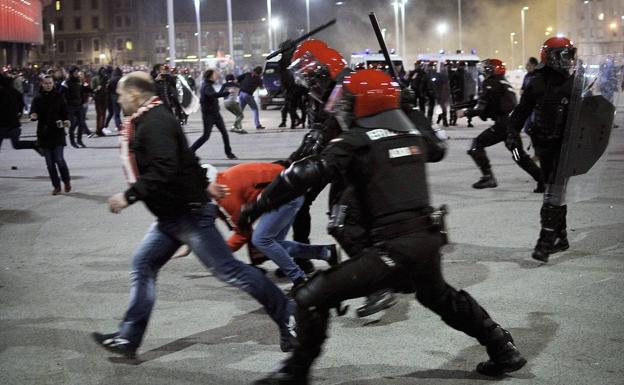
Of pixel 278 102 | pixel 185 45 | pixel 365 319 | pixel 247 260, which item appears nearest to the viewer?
pixel 365 319

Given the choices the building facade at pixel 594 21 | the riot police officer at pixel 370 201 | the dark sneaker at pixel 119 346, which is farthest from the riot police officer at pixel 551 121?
the building facade at pixel 594 21

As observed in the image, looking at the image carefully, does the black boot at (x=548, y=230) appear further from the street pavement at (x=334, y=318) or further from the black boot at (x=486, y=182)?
the black boot at (x=486, y=182)

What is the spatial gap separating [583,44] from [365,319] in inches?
4860

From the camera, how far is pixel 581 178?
24.9 feet

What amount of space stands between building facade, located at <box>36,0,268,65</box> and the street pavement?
131 meters

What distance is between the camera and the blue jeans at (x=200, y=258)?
5184 millimetres

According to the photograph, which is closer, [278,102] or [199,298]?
[199,298]

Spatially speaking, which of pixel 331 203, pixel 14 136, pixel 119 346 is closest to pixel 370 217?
pixel 119 346

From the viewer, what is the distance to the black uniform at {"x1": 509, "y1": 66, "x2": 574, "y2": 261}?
25.1 ft

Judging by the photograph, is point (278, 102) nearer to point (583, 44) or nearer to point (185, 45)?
point (583, 44)

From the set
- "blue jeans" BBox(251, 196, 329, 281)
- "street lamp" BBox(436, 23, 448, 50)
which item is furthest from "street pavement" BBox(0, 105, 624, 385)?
"street lamp" BBox(436, 23, 448, 50)

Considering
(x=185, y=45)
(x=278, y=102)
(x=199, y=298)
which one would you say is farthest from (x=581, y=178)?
(x=185, y=45)

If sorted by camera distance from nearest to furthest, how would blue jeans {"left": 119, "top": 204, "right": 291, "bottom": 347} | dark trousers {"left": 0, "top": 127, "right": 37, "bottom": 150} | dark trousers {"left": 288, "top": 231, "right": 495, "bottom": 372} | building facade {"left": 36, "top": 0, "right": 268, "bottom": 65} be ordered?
dark trousers {"left": 288, "top": 231, "right": 495, "bottom": 372} < blue jeans {"left": 119, "top": 204, "right": 291, "bottom": 347} < dark trousers {"left": 0, "top": 127, "right": 37, "bottom": 150} < building facade {"left": 36, "top": 0, "right": 268, "bottom": 65}

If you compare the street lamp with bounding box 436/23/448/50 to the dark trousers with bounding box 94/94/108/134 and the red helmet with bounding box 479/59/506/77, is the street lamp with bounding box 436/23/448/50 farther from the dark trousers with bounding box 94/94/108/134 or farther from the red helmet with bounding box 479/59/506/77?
the red helmet with bounding box 479/59/506/77
